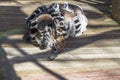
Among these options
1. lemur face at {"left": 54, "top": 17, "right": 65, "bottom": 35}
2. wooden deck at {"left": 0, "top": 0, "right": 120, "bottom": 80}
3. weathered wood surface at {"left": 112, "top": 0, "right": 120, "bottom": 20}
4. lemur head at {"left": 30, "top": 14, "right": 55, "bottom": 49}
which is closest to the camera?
wooden deck at {"left": 0, "top": 0, "right": 120, "bottom": 80}

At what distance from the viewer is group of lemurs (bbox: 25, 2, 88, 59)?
14.2 feet

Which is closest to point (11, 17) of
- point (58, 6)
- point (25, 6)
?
point (25, 6)

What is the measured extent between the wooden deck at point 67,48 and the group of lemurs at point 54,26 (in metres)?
0.10

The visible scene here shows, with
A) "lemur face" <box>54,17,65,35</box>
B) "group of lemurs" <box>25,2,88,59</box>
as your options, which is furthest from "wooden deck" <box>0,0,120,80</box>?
"lemur face" <box>54,17,65,35</box>

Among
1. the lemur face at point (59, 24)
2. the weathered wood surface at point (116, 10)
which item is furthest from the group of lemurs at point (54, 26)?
the weathered wood surface at point (116, 10)

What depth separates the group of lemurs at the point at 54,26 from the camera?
14.2ft

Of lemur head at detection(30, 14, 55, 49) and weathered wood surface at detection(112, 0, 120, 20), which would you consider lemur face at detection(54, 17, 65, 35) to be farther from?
weathered wood surface at detection(112, 0, 120, 20)

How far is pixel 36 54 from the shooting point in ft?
13.9

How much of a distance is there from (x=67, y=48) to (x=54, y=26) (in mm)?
333

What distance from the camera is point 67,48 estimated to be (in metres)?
4.45

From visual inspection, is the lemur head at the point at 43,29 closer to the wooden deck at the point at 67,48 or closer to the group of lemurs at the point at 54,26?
the group of lemurs at the point at 54,26

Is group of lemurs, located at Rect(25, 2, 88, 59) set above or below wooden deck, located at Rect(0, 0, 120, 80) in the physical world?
above

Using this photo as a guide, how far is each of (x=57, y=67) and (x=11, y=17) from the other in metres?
1.80

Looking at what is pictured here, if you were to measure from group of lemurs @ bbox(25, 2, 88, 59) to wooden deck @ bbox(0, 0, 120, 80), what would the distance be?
0.10 metres
